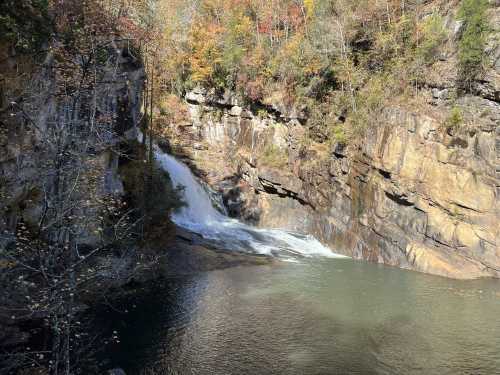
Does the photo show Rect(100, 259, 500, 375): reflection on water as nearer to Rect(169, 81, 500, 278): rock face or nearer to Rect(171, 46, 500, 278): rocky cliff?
Rect(169, 81, 500, 278): rock face

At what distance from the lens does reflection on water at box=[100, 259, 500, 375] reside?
462 inches

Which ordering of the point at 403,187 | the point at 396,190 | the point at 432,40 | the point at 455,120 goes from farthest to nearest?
the point at 432,40
the point at 396,190
the point at 403,187
the point at 455,120

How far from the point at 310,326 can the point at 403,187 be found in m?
12.3

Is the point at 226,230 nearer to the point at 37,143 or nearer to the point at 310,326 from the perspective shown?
the point at 310,326

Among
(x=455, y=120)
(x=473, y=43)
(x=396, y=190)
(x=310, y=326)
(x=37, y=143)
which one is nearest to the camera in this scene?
(x=37, y=143)

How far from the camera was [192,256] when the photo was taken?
21.5 meters

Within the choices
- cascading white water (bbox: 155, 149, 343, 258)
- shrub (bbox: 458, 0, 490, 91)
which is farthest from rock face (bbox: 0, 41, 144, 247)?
shrub (bbox: 458, 0, 490, 91)

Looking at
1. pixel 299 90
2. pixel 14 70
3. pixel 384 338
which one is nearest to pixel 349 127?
pixel 299 90

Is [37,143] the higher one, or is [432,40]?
[432,40]

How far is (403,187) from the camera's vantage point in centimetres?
2355

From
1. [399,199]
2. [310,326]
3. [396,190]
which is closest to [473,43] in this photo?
[396,190]

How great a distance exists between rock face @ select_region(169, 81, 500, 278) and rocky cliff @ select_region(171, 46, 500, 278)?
51mm

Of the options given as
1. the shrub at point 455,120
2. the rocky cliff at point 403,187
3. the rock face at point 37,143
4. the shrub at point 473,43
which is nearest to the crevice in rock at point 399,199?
the rocky cliff at point 403,187

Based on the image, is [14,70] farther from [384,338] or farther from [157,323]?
[384,338]
